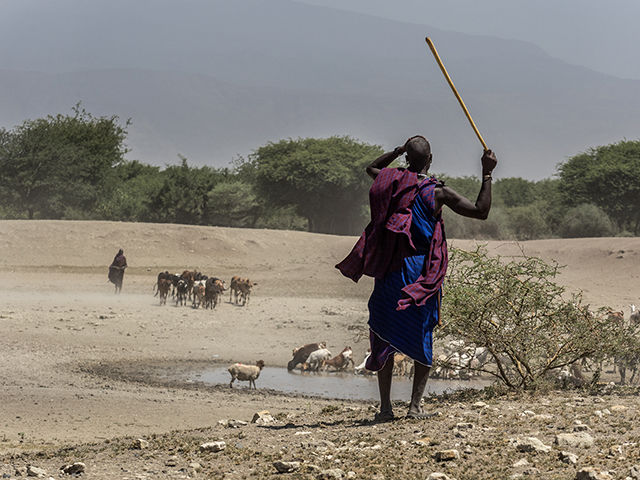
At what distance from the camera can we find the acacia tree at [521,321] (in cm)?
687

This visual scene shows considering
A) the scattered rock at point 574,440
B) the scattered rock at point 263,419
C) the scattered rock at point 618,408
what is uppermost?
the scattered rock at point 618,408

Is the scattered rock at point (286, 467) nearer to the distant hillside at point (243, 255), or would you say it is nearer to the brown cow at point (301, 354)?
the brown cow at point (301, 354)

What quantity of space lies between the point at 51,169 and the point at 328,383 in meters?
38.8

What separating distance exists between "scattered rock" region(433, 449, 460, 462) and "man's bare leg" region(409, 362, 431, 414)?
96cm

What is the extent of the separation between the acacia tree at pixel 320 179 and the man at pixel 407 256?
163 ft

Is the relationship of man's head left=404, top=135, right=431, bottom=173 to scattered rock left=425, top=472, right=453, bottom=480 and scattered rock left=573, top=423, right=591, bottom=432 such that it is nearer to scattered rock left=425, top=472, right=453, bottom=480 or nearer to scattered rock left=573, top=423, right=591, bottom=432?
scattered rock left=573, top=423, right=591, bottom=432

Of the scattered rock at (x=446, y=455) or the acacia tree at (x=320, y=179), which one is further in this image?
the acacia tree at (x=320, y=179)

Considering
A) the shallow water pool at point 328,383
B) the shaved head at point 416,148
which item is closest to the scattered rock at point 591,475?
the shaved head at point 416,148

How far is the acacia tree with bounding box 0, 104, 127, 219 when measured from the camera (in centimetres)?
4503

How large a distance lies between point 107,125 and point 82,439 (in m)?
54.3

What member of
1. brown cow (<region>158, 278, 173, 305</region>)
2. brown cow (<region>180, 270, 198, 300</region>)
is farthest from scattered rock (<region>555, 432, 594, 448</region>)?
brown cow (<region>180, 270, 198, 300</region>)

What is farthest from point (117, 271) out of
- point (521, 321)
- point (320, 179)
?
point (320, 179)

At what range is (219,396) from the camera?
10.2 m

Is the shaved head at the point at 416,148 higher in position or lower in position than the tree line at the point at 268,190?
lower
